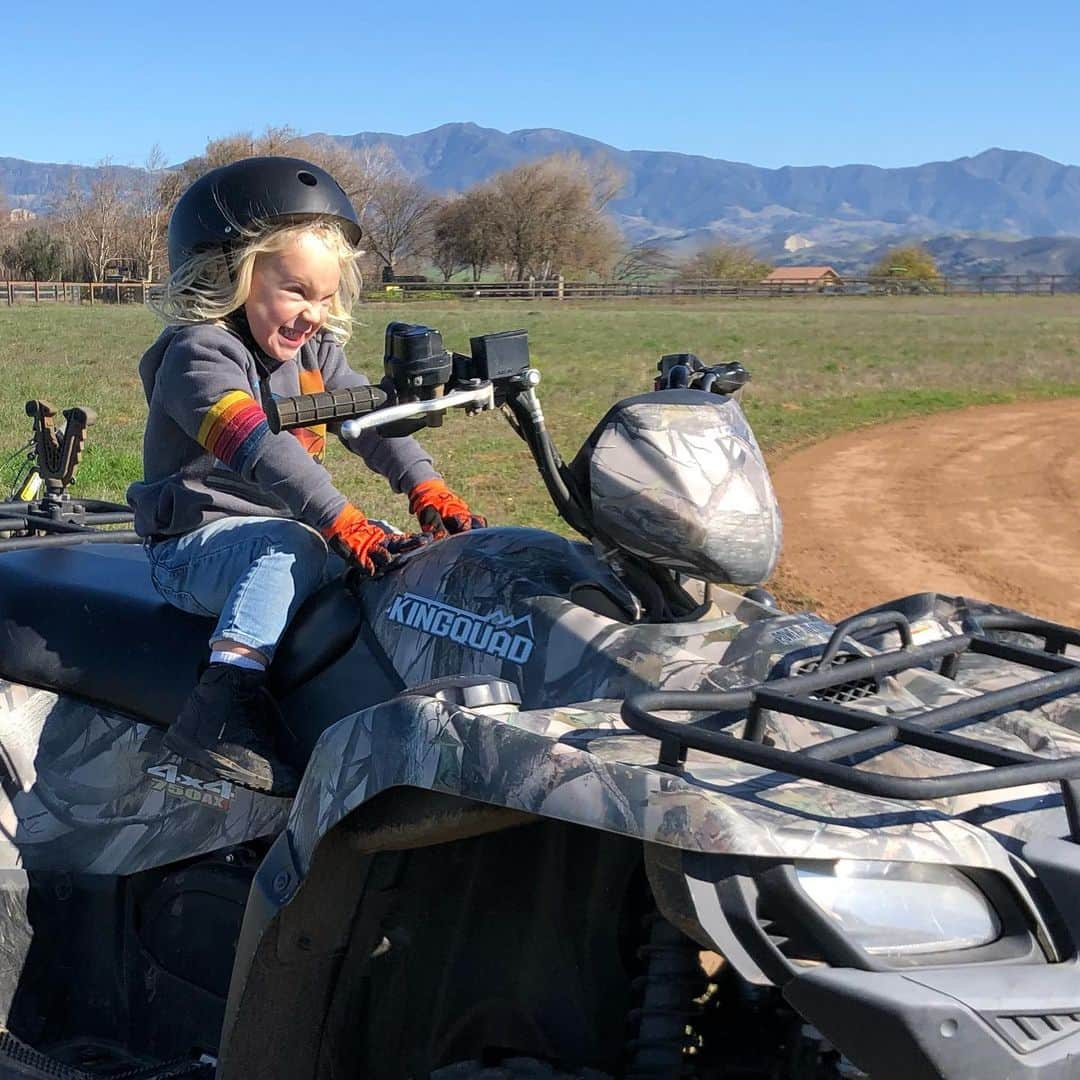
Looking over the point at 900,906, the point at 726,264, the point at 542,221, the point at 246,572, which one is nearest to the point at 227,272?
the point at 246,572

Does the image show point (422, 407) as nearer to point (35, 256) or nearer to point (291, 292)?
point (291, 292)

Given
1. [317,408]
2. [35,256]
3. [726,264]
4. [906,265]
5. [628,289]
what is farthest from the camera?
[906,265]

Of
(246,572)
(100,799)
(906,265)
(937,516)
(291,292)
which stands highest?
(906,265)

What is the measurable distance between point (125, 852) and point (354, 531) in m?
0.87

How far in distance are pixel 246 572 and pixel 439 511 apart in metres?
0.59

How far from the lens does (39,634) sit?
318cm

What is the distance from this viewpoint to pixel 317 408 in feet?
7.55

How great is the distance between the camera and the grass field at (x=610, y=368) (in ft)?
42.4

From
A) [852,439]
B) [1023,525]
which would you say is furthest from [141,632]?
[852,439]

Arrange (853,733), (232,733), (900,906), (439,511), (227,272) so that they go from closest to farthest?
(900,906), (853,733), (232,733), (227,272), (439,511)

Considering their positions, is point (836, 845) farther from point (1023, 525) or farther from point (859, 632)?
point (1023, 525)

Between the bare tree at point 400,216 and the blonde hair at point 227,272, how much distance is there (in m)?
79.3

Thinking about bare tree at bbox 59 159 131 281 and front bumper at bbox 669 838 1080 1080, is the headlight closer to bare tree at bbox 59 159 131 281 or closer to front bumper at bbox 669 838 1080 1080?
front bumper at bbox 669 838 1080 1080

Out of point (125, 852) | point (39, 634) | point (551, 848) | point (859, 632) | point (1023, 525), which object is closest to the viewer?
point (551, 848)
